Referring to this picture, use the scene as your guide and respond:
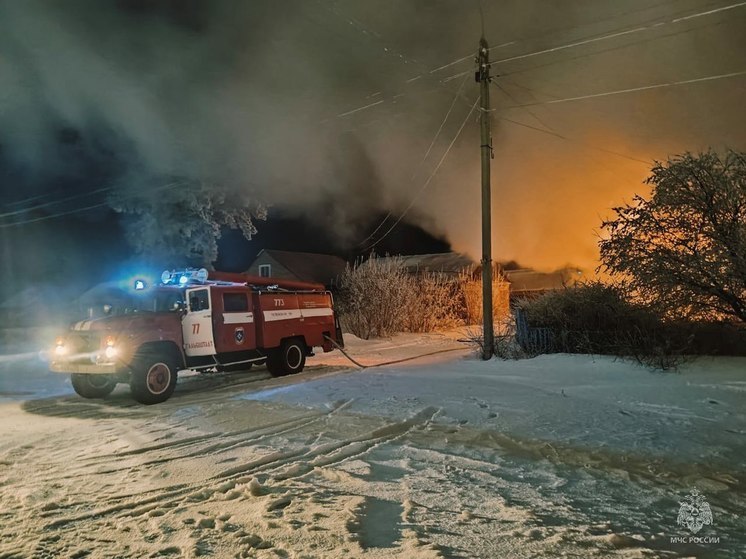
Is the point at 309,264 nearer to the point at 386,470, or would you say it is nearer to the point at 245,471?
the point at 245,471

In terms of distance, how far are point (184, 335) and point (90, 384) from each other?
5.69 feet

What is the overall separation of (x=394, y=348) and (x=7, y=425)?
12201mm

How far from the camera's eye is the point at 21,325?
30.1m

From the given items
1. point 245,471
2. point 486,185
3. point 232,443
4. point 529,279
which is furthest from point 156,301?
point 529,279

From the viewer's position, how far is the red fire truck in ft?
27.5

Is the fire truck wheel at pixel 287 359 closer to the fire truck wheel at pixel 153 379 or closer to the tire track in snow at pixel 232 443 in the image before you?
the fire truck wheel at pixel 153 379

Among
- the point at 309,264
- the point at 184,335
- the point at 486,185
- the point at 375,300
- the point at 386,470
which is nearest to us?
the point at 386,470

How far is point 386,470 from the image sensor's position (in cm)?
467

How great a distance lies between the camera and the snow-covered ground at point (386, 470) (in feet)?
10.8

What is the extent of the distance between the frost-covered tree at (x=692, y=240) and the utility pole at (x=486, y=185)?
9.75 feet

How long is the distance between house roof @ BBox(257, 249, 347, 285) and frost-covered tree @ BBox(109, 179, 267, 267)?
14.9 metres

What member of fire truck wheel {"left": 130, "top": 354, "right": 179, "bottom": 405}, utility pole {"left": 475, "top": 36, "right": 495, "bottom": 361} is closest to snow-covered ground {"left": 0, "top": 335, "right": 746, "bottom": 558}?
fire truck wheel {"left": 130, "top": 354, "right": 179, "bottom": 405}

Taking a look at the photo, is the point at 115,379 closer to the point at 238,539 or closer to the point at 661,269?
the point at 238,539

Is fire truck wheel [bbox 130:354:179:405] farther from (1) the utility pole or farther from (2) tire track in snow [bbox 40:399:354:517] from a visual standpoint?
(1) the utility pole
